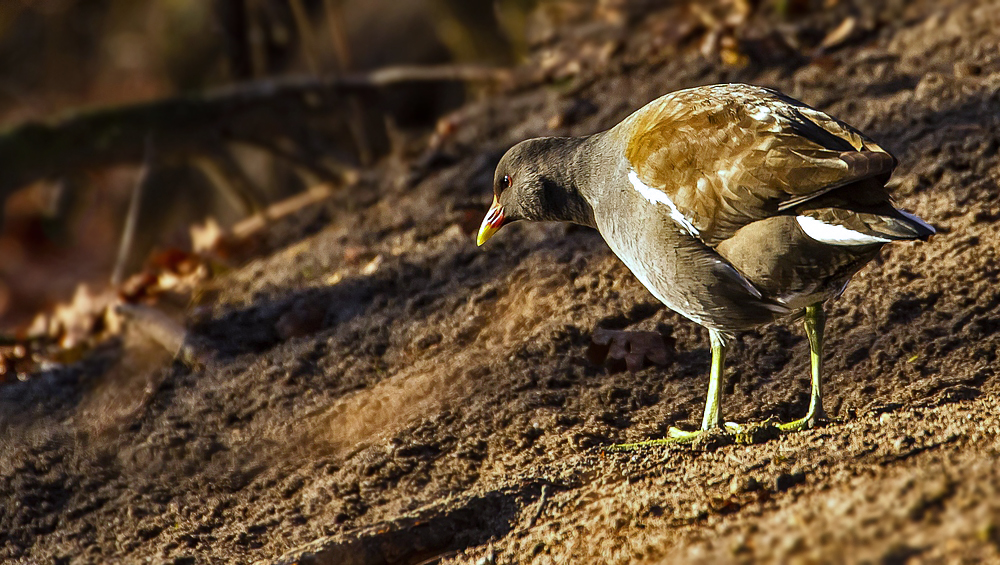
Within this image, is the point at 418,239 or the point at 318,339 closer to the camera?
the point at 318,339

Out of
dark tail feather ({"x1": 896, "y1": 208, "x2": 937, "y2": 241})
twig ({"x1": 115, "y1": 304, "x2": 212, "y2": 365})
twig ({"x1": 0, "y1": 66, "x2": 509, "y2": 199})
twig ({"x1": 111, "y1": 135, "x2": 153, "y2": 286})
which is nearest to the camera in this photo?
dark tail feather ({"x1": 896, "y1": 208, "x2": 937, "y2": 241})

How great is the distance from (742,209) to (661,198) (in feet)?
1.07

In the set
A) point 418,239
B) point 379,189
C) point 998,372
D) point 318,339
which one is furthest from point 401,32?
point 998,372

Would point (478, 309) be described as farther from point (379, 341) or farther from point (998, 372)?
point (998, 372)

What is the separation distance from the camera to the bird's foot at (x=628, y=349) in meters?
3.99

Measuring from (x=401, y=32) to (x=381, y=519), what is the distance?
7.50m

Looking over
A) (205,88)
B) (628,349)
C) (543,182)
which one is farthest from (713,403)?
(205,88)

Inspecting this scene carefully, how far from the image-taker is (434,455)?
3715 millimetres

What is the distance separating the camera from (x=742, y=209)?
3131 mm

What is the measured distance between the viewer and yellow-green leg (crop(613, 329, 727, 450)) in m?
3.44

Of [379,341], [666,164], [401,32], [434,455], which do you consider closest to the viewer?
[666,164]

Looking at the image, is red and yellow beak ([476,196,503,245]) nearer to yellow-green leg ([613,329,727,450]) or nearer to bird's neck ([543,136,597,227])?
bird's neck ([543,136,597,227])

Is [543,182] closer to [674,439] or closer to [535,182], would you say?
[535,182]

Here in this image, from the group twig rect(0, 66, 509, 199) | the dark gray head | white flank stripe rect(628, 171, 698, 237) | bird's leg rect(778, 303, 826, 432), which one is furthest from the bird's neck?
twig rect(0, 66, 509, 199)
